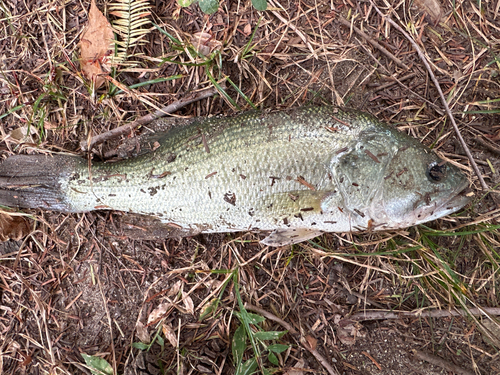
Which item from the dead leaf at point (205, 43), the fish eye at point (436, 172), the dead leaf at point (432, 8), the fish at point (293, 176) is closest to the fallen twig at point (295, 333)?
the fish at point (293, 176)

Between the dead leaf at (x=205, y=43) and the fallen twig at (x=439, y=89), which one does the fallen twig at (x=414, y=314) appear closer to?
the fallen twig at (x=439, y=89)

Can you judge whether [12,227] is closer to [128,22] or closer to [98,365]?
[98,365]

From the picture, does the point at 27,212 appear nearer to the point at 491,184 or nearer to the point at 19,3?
the point at 19,3

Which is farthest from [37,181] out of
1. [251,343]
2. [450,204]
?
[450,204]

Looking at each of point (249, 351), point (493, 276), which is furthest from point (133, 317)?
point (493, 276)

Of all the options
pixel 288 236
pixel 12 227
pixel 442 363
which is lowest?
pixel 442 363

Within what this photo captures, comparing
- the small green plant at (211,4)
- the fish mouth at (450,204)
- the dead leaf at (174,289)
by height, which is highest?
the small green plant at (211,4)
